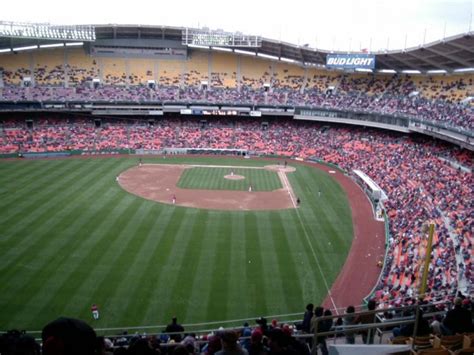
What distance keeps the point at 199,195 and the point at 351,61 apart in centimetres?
3087

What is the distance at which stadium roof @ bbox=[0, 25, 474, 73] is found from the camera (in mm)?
42312

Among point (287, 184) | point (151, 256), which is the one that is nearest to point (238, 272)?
point (151, 256)

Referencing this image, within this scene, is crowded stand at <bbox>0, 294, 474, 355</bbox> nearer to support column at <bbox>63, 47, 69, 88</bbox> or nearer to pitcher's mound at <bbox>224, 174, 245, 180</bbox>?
pitcher's mound at <bbox>224, 174, 245, 180</bbox>

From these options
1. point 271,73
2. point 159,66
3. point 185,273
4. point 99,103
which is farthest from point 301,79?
point 185,273

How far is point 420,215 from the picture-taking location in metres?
28.8

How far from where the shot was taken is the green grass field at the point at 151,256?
1939 centimetres

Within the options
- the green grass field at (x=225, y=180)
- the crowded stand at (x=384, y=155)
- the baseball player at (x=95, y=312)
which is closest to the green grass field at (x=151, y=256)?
the baseball player at (x=95, y=312)

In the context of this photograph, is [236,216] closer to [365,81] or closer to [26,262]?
[26,262]

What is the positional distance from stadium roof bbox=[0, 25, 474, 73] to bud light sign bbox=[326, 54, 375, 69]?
110 centimetres

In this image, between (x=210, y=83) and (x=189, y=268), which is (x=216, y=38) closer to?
(x=210, y=83)

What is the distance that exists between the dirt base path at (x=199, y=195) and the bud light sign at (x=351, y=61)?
23064mm

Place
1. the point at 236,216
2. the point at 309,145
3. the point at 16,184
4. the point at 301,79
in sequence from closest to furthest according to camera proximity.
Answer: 1. the point at 236,216
2. the point at 16,184
3. the point at 309,145
4. the point at 301,79

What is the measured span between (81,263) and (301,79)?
50.8m

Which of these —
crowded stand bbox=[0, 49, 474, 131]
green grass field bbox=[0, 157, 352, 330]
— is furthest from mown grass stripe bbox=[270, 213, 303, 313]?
crowded stand bbox=[0, 49, 474, 131]
